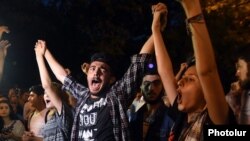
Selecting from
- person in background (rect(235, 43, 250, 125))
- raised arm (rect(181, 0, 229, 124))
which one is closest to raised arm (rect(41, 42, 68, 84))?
person in background (rect(235, 43, 250, 125))

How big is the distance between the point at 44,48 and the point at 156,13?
1443 millimetres

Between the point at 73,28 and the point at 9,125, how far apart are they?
6.14m

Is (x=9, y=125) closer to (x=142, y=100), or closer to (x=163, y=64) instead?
(x=142, y=100)

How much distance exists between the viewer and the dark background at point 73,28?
1109 centimetres

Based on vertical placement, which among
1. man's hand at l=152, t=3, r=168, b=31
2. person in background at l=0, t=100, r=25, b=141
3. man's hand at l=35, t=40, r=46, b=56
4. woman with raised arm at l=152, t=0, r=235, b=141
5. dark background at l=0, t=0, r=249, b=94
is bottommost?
person in background at l=0, t=100, r=25, b=141

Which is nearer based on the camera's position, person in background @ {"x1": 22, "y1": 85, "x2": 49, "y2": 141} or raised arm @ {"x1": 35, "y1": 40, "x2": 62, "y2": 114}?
raised arm @ {"x1": 35, "y1": 40, "x2": 62, "y2": 114}

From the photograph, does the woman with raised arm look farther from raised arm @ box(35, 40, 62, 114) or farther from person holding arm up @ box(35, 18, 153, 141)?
raised arm @ box(35, 40, 62, 114)

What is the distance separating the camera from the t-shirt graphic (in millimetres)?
4004

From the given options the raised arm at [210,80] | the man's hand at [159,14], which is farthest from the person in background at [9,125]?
the raised arm at [210,80]

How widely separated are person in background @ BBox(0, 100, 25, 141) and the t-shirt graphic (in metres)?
1.67

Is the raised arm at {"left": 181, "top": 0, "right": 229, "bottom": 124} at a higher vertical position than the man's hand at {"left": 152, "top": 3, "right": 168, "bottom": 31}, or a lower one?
lower

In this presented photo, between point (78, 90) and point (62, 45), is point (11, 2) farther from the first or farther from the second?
point (78, 90)

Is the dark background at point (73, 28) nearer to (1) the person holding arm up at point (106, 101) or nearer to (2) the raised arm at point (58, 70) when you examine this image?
(2) the raised arm at point (58, 70)

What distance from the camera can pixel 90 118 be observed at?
405 cm
